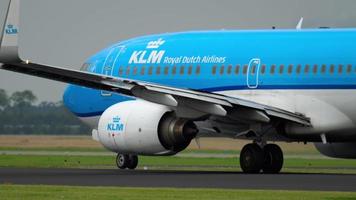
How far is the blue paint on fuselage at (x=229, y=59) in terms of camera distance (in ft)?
126

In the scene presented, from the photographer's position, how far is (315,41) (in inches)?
1531

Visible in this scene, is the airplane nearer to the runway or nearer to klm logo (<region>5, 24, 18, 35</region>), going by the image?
klm logo (<region>5, 24, 18, 35</region>)

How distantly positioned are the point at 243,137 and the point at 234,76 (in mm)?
1975

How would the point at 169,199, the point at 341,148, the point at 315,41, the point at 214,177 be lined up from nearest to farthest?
the point at 169,199 < the point at 214,177 < the point at 315,41 < the point at 341,148

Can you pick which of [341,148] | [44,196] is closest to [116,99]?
[341,148]

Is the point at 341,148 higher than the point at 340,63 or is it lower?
lower

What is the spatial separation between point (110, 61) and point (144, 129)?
21.5 ft

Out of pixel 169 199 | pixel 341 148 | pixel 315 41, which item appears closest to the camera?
pixel 169 199

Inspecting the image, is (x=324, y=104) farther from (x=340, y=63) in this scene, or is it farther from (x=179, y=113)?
(x=179, y=113)

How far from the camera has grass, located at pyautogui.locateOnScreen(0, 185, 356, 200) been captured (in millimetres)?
27578

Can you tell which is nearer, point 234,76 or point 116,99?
point 234,76

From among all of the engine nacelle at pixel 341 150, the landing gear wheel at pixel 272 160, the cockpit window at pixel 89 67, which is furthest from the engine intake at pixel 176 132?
the cockpit window at pixel 89 67

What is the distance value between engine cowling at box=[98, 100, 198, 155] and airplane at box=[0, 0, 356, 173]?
30 millimetres

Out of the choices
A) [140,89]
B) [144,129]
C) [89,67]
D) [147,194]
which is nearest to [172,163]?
[89,67]
